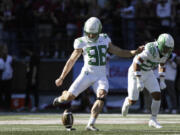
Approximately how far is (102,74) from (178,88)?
346 inches

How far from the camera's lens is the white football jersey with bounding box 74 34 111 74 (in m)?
9.73

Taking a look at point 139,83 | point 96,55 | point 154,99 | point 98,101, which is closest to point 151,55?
point 139,83

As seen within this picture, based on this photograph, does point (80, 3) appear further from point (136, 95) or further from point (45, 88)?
point (136, 95)

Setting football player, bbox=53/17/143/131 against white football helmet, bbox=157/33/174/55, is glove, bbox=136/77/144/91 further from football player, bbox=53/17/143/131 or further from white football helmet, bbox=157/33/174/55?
football player, bbox=53/17/143/131

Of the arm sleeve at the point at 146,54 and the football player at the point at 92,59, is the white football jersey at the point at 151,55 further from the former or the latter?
the football player at the point at 92,59

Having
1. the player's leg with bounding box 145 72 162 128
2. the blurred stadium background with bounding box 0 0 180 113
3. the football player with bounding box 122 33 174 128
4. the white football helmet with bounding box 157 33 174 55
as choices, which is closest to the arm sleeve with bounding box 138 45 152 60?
the football player with bounding box 122 33 174 128

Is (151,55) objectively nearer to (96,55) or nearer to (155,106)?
(155,106)

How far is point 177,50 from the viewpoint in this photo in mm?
18172

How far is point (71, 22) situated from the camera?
1916cm

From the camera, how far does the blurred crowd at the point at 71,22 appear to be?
1862cm

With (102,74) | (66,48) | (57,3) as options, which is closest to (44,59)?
(66,48)

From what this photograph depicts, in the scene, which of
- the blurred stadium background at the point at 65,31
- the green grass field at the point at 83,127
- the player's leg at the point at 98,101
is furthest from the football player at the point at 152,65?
the blurred stadium background at the point at 65,31

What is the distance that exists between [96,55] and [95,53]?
39mm

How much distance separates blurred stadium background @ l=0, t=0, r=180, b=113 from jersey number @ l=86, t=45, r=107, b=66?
8373mm
